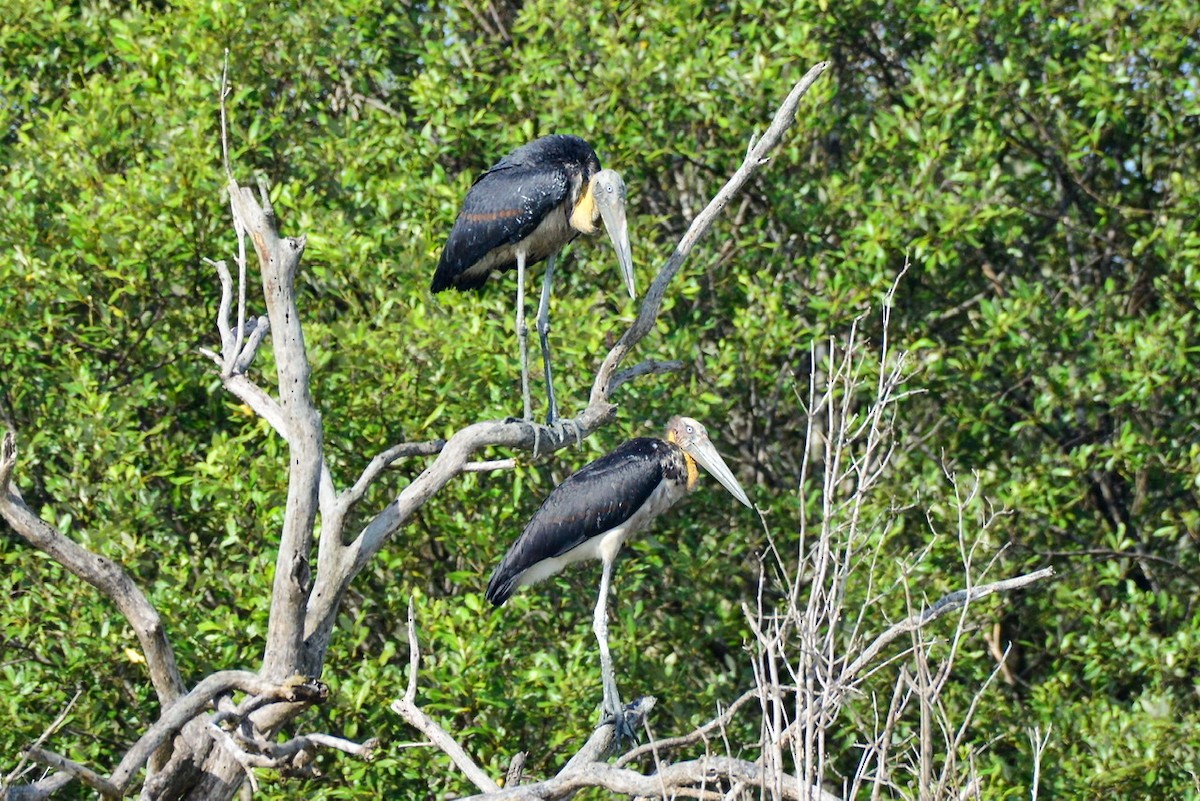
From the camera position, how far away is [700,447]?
26.0 feet

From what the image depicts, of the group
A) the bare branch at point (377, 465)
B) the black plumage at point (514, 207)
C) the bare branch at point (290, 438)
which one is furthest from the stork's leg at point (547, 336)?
the bare branch at point (290, 438)

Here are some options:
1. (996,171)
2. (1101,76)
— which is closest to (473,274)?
(996,171)

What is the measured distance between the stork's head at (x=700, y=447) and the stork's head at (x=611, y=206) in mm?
710

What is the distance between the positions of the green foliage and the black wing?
0.75 metres

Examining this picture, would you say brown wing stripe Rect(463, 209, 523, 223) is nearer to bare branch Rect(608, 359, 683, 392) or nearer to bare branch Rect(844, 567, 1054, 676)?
bare branch Rect(608, 359, 683, 392)

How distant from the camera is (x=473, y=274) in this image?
8109mm

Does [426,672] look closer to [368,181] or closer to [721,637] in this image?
[721,637]

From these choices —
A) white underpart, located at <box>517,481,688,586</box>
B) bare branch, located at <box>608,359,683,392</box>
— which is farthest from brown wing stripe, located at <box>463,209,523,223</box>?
white underpart, located at <box>517,481,688,586</box>

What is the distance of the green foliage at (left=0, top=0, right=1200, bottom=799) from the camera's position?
Result: 27.3 ft

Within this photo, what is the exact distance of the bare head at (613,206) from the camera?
775 cm

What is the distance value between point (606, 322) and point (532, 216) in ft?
3.31

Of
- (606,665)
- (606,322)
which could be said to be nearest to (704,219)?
(606,665)

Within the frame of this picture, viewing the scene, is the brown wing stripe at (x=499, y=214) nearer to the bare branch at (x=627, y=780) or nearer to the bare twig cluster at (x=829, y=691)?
the bare twig cluster at (x=829, y=691)

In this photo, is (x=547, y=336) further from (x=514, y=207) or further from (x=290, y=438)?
(x=290, y=438)
